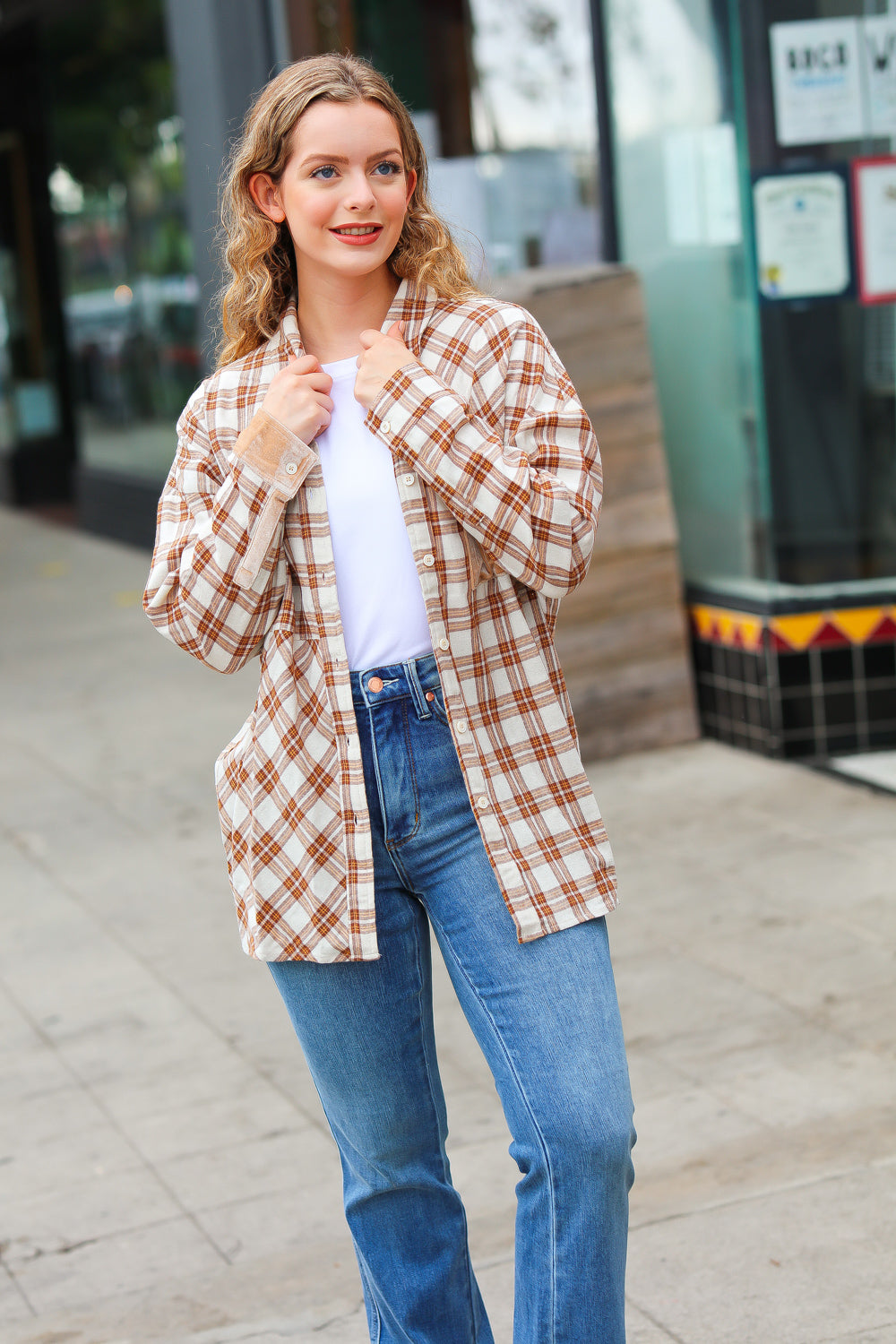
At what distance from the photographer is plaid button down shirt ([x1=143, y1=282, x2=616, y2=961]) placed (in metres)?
2.08

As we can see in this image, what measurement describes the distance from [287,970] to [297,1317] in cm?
104

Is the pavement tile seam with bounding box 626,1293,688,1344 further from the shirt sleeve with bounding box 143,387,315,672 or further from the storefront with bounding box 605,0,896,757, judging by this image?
the storefront with bounding box 605,0,896,757

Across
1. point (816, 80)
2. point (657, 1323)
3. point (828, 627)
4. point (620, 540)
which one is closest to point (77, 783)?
point (620, 540)

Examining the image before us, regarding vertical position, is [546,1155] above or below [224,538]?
below

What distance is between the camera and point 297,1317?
116 inches

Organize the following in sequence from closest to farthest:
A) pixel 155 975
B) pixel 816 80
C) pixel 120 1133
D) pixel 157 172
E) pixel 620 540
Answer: pixel 120 1133 → pixel 155 975 → pixel 816 80 → pixel 620 540 → pixel 157 172

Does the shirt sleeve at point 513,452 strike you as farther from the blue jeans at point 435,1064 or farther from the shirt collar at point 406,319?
the blue jeans at point 435,1064

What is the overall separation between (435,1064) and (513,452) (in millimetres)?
821

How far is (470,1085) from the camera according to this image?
3775mm

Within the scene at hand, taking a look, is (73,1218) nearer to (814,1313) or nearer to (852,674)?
(814,1313)

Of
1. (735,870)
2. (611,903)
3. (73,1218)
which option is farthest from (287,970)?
(735,870)

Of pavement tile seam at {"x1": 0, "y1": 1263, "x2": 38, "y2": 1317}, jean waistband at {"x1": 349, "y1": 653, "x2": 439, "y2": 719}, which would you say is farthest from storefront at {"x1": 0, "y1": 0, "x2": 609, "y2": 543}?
pavement tile seam at {"x1": 0, "y1": 1263, "x2": 38, "y2": 1317}

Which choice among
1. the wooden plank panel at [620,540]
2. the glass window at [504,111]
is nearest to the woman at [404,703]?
the wooden plank panel at [620,540]

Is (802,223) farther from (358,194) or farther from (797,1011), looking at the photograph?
(358,194)
